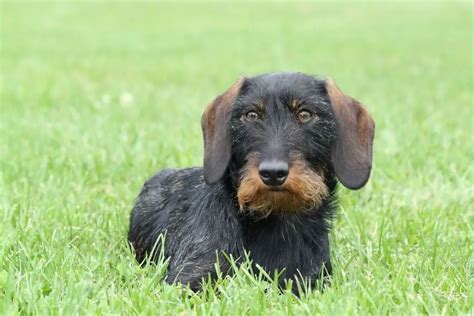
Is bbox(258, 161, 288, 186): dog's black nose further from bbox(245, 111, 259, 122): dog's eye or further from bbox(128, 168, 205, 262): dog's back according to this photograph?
bbox(128, 168, 205, 262): dog's back

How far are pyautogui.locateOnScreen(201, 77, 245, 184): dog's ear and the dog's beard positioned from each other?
0.23m

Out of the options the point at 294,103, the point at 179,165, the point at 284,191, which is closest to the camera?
the point at 284,191

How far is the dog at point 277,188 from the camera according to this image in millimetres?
4137

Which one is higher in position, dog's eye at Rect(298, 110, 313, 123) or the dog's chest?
dog's eye at Rect(298, 110, 313, 123)

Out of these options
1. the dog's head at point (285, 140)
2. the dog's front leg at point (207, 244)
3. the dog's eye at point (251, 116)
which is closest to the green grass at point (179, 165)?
the dog's front leg at point (207, 244)

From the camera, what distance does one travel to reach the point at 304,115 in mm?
4301

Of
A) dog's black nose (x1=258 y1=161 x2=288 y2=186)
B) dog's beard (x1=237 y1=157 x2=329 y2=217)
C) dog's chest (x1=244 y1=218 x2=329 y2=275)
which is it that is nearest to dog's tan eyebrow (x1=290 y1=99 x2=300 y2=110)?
dog's beard (x1=237 y1=157 x2=329 y2=217)

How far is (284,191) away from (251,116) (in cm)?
51

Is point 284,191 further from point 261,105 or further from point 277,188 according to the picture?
point 261,105

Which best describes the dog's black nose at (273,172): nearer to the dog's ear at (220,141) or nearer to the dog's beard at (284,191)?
the dog's beard at (284,191)

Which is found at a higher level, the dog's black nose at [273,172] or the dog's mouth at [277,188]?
the dog's black nose at [273,172]

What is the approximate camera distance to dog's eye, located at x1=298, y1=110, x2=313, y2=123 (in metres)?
4.28

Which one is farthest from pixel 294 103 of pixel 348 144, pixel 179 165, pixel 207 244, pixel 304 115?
pixel 179 165

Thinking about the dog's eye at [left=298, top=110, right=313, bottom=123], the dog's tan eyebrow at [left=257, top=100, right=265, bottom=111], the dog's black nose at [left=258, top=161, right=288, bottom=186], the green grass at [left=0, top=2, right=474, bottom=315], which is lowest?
the green grass at [left=0, top=2, right=474, bottom=315]
